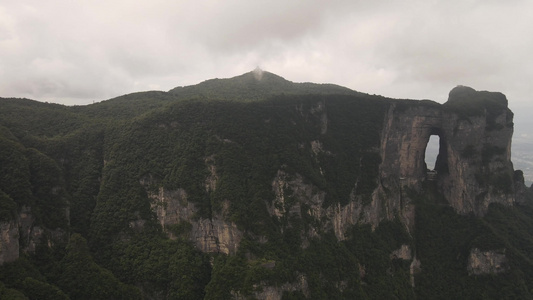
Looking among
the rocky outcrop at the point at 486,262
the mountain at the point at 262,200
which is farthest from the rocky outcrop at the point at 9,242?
the rocky outcrop at the point at 486,262

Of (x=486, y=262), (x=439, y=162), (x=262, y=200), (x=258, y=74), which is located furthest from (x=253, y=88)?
(x=486, y=262)

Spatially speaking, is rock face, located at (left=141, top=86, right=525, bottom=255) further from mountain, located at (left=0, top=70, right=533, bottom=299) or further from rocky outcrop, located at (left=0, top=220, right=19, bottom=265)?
rocky outcrop, located at (left=0, top=220, right=19, bottom=265)

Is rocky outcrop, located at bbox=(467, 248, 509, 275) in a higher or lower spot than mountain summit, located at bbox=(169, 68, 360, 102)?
lower

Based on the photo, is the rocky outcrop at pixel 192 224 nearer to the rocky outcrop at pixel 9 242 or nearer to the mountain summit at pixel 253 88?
the rocky outcrop at pixel 9 242

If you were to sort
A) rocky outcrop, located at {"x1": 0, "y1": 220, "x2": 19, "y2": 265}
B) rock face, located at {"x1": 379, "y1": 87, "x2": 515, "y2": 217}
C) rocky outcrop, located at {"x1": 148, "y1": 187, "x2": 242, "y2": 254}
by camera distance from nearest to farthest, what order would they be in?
1. rocky outcrop, located at {"x1": 0, "y1": 220, "x2": 19, "y2": 265}
2. rocky outcrop, located at {"x1": 148, "y1": 187, "x2": 242, "y2": 254}
3. rock face, located at {"x1": 379, "y1": 87, "x2": 515, "y2": 217}

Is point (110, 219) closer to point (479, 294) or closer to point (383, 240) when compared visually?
point (383, 240)

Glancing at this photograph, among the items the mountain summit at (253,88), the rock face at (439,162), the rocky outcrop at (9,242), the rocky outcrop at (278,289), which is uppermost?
the mountain summit at (253,88)

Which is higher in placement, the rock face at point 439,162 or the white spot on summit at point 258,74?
the white spot on summit at point 258,74

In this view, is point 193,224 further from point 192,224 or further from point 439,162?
point 439,162

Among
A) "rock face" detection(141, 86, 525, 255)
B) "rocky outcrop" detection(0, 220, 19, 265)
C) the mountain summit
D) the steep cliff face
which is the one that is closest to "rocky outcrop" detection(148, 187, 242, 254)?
the steep cliff face
